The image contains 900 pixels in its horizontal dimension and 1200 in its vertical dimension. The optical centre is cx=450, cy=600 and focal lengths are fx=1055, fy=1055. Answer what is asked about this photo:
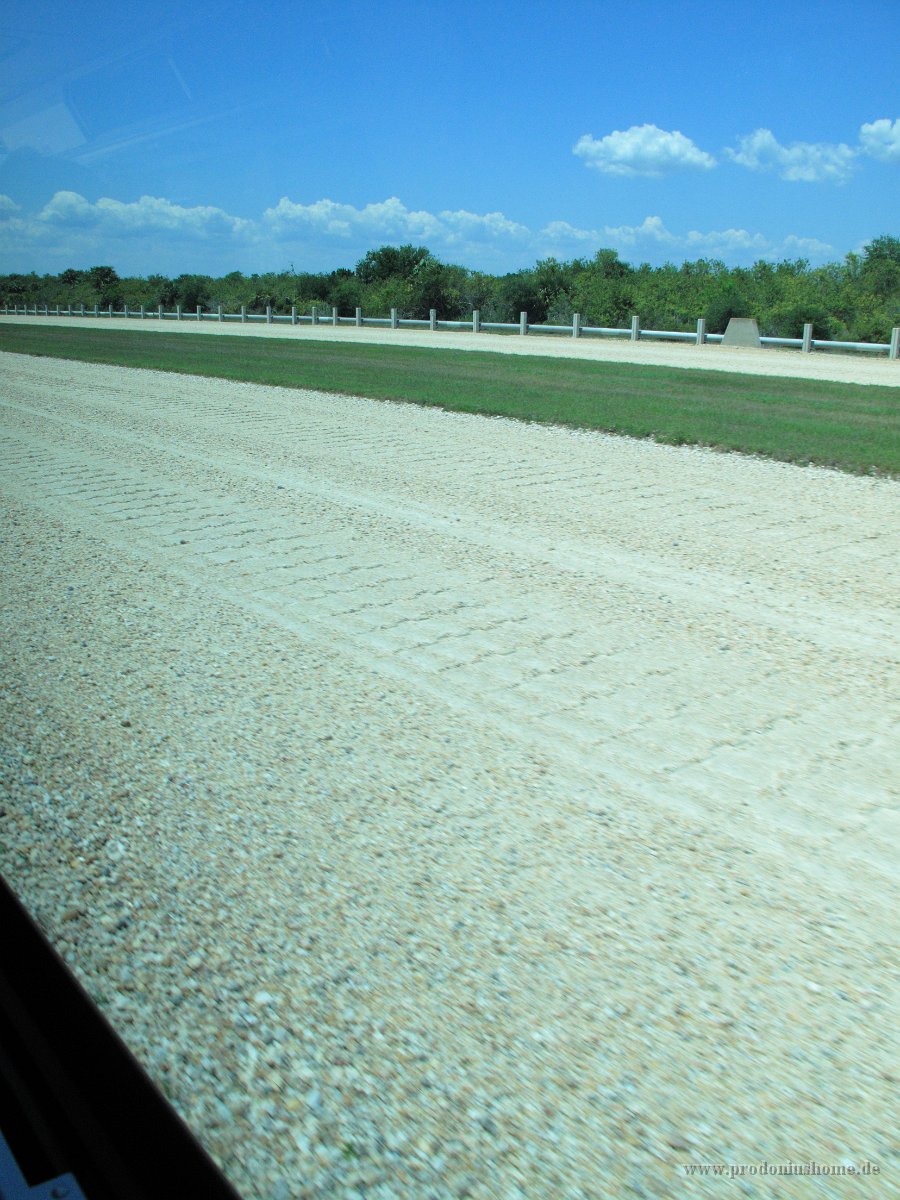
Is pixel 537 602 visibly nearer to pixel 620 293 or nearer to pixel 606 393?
pixel 606 393

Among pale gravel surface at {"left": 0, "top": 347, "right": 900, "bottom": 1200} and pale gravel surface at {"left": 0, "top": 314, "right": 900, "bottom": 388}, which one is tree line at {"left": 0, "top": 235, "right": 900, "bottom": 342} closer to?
pale gravel surface at {"left": 0, "top": 314, "right": 900, "bottom": 388}

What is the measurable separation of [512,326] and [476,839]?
4070 cm

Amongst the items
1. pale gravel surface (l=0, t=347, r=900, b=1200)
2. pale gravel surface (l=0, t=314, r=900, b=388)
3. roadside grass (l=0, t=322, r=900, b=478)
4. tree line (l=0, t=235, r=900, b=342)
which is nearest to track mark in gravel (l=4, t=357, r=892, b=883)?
pale gravel surface (l=0, t=347, r=900, b=1200)

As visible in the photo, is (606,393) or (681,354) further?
(681,354)

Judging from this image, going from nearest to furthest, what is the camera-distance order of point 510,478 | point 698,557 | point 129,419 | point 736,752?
point 736,752 < point 698,557 < point 510,478 < point 129,419

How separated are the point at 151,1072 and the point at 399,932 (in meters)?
0.75

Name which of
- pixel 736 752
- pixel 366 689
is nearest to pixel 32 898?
pixel 366 689

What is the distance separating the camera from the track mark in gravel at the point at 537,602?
4008mm

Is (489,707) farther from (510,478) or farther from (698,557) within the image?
(510,478)

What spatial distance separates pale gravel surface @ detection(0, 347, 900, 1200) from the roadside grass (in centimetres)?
425

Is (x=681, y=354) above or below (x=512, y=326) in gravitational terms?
below

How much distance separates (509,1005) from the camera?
2.54 meters

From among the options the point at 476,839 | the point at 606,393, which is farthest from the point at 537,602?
the point at 606,393

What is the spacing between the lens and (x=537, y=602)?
570 centimetres
